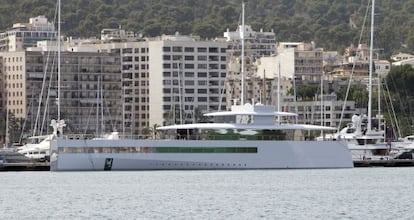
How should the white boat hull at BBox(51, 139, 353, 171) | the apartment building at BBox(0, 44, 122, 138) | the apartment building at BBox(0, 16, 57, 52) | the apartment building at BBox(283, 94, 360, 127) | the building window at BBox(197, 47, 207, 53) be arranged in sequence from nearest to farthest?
the white boat hull at BBox(51, 139, 353, 171) < the apartment building at BBox(283, 94, 360, 127) < the apartment building at BBox(0, 44, 122, 138) < the building window at BBox(197, 47, 207, 53) < the apartment building at BBox(0, 16, 57, 52)

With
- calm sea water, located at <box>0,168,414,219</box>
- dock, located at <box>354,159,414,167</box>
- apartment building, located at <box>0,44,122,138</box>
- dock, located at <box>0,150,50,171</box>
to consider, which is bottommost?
dock, located at <box>354,159,414,167</box>

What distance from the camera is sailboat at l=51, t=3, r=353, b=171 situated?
85.8 m

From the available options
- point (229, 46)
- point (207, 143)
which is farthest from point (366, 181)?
point (229, 46)

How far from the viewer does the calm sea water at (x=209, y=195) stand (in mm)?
53844

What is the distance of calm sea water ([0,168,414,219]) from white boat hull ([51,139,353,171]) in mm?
1683

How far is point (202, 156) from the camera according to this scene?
87.4 meters

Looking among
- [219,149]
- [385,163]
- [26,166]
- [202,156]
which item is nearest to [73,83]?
[26,166]

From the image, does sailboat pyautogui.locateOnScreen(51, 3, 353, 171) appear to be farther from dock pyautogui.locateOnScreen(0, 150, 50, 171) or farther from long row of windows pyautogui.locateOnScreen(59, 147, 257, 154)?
dock pyautogui.locateOnScreen(0, 150, 50, 171)

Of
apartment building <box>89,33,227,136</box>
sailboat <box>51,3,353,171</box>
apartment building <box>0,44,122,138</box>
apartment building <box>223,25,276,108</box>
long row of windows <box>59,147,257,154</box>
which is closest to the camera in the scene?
long row of windows <box>59,147,257,154</box>

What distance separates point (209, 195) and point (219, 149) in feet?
78.4

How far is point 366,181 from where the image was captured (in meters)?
76.1

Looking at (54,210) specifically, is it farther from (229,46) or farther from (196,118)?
(229,46)

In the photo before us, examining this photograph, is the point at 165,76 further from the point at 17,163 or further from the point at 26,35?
the point at 17,163

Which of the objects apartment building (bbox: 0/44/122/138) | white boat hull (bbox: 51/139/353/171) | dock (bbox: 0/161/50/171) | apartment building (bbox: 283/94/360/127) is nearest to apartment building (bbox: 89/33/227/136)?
apartment building (bbox: 0/44/122/138)
